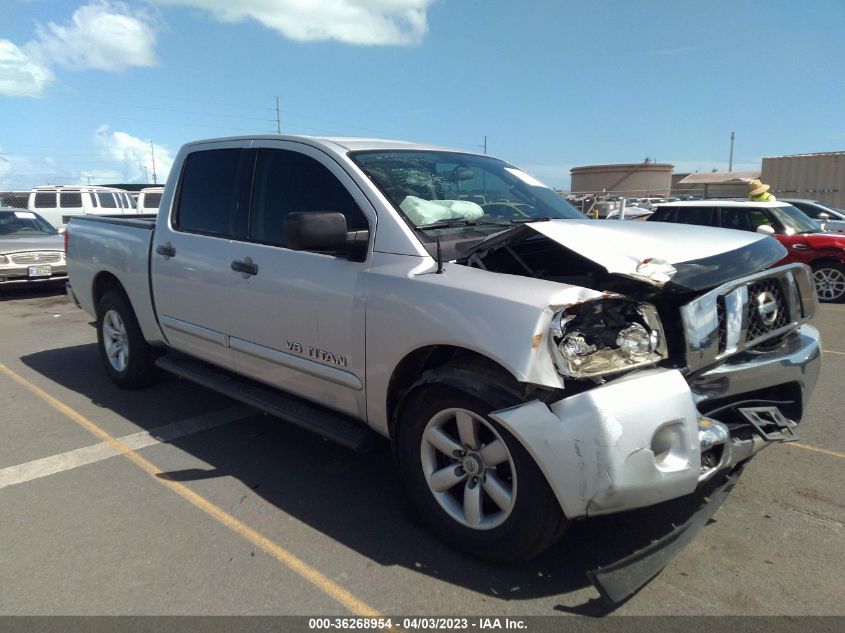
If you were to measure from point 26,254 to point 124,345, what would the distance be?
7.30 m

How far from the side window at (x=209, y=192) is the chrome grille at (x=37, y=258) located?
8113 mm

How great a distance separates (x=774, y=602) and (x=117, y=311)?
5069 millimetres

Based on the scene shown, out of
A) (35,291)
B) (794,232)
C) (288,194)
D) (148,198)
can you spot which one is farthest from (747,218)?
(148,198)

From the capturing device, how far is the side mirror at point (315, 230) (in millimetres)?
3055

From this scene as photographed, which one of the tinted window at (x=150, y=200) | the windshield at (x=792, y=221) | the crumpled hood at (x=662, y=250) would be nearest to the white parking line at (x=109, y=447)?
the crumpled hood at (x=662, y=250)

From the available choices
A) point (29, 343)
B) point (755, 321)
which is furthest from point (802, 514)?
point (29, 343)

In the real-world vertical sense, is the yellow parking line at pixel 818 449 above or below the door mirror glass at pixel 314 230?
below

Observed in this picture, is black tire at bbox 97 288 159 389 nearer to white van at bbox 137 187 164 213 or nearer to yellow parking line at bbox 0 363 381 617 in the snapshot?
yellow parking line at bbox 0 363 381 617

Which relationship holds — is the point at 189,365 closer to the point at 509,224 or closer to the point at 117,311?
the point at 117,311

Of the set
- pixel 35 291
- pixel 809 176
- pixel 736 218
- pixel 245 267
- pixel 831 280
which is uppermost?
pixel 809 176

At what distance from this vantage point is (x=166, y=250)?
15.3ft

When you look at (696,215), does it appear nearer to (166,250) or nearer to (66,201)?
(166,250)

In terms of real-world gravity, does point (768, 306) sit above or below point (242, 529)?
above

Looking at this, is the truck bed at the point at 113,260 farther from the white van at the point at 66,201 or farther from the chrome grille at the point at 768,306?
the white van at the point at 66,201
